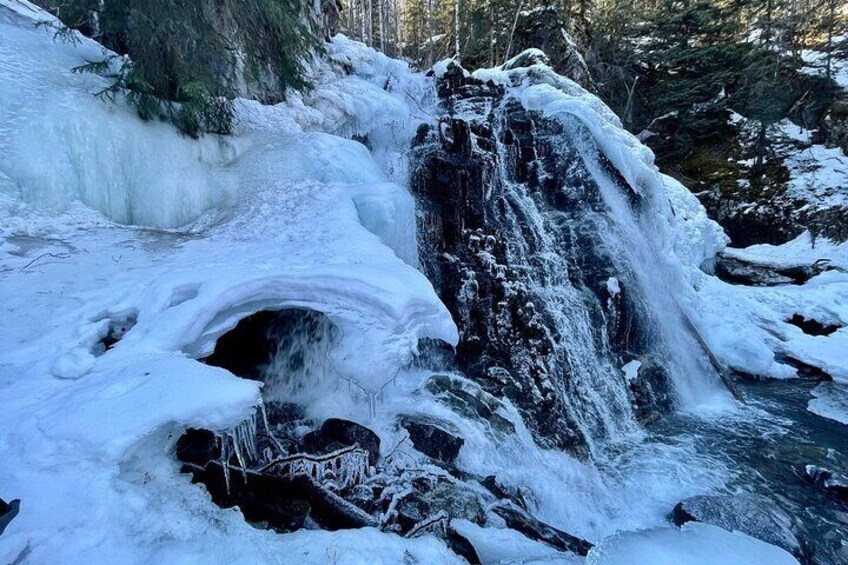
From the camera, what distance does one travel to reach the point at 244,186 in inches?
255

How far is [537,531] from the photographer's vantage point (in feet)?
13.7

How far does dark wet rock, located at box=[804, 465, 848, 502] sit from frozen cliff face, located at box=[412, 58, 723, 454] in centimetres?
218

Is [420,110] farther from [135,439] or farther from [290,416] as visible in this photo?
[135,439]

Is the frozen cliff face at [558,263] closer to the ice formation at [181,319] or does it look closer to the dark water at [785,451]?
the ice formation at [181,319]

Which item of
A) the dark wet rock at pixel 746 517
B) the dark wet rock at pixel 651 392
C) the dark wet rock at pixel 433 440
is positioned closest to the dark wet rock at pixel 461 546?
the dark wet rock at pixel 433 440

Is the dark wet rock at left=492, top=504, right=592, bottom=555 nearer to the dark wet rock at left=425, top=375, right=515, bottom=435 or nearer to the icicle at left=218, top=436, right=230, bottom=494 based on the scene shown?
the dark wet rock at left=425, top=375, right=515, bottom=435

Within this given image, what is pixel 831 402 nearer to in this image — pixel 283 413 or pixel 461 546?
pixel 461 546

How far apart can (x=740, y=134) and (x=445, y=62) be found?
14430mm

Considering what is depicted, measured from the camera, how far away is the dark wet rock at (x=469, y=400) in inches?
244

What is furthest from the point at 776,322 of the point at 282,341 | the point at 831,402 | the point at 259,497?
the point at 259,497

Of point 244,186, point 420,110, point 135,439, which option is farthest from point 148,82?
point 420,110

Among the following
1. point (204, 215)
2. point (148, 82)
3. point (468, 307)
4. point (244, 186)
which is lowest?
point (468, 307)

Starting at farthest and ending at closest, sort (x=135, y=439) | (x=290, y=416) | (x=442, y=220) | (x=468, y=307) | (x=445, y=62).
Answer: (x=445, y=62), (x=442, y=220), (x=468, y=307), (x=290, y=416), (x=135, y=439)

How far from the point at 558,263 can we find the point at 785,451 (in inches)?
190
